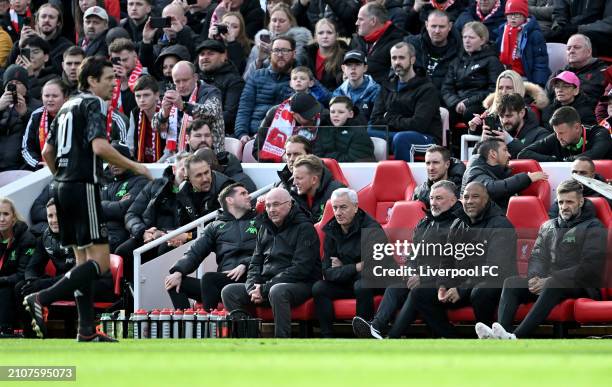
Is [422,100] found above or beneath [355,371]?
above

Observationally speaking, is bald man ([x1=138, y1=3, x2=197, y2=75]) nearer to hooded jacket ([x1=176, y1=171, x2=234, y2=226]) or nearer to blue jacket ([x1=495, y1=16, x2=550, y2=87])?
hooded jacket ([x1=176, y1=171, x2=234, y2=226])

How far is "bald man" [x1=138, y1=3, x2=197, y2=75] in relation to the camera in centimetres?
1906

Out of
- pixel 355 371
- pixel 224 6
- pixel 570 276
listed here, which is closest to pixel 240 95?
pixel 224 6

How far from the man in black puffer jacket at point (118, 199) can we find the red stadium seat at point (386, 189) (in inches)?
103

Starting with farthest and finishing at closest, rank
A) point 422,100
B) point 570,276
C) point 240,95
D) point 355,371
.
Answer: point 240,95 < point 422,100 < point 570,276 < point 355,371

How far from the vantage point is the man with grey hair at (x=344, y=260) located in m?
13.9

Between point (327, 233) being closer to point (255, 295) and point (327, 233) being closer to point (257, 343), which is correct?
point (255, 295)

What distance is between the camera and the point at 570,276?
1327 centimetres

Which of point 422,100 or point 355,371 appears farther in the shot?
point 422,100

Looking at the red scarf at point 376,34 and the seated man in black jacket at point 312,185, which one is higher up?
the red scarf at point 376,34

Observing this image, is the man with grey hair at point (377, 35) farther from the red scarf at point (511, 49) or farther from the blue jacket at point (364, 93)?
the red scarf at point (511, 49)

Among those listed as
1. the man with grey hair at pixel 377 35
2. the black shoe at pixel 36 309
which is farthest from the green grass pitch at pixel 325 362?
the man with grey hair at pixel 377 35

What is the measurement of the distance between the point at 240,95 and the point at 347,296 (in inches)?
177

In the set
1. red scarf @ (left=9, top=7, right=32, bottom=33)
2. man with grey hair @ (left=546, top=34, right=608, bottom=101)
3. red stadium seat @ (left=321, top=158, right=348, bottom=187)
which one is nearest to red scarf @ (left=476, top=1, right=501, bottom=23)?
man with grey hair @ (left=546, top=34, right=608, bottom=101)
